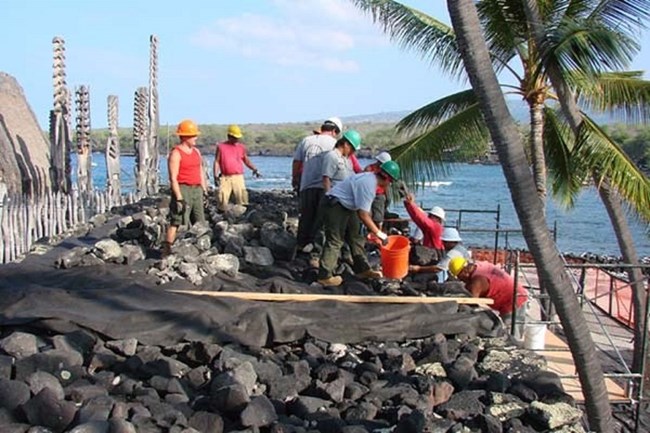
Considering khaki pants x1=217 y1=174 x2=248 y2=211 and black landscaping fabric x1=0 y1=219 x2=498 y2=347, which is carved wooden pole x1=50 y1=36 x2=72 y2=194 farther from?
black landscaping fabric x1=0 y1=219 x2=498 y2=347

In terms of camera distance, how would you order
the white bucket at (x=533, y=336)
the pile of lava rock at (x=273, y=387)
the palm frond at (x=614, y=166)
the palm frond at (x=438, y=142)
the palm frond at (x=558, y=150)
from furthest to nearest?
the palm frond at (x=558, y=150) → the palm frond at (x=438, y=142) → the palm frond at (x=614, y=166) → the white bucket at (x=533, y=336) → the pile of lava rock at (x=273, y=387)

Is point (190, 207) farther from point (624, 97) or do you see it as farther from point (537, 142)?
point (624, 97)

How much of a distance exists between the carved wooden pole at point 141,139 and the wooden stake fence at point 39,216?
4408mm

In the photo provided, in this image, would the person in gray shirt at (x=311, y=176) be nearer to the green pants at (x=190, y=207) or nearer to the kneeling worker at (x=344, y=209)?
the green pants at (x=190, y=207)

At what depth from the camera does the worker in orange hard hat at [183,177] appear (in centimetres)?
838

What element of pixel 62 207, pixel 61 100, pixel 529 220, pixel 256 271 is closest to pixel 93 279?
pixel 256 271

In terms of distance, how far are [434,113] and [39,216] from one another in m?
7.40

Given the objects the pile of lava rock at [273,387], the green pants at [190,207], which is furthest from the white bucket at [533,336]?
the green pants at [190,207]

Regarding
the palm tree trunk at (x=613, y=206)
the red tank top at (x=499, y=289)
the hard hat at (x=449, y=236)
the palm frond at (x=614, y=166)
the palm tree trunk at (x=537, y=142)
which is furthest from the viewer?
the palm tree trunk at (x=537, y=142)

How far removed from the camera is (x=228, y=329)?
18.3ft

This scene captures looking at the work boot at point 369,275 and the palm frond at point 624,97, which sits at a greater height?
the palm frond at point 624,97

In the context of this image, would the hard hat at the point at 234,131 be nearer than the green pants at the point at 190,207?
No

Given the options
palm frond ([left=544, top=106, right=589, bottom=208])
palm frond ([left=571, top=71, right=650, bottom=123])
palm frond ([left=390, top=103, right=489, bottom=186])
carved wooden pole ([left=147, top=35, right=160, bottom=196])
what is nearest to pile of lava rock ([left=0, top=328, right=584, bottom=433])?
palm frond ([left=390, top=103, right=489, bottom=186])

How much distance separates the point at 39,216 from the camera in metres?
11.4
